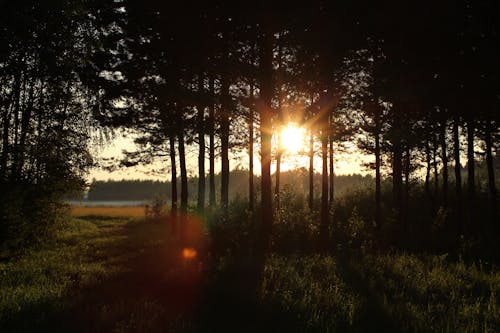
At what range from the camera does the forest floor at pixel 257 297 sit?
18.7 feet

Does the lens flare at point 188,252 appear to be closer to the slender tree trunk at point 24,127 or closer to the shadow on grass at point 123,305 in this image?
the shadow on grass at point 123,305

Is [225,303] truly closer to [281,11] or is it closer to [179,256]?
[179,256]

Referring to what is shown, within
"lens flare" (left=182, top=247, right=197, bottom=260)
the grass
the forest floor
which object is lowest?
the grass

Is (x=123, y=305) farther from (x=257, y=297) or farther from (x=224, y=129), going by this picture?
(x=224, y=129)

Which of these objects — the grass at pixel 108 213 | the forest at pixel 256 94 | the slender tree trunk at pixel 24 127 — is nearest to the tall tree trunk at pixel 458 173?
the forest at pixel 256 94

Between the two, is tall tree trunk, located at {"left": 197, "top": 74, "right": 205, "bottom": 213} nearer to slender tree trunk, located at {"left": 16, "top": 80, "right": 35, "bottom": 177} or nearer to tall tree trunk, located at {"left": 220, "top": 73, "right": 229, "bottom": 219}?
tall tree trunk, located at {"left": 220, "top": 73, "right": 229, "bottom": 219}

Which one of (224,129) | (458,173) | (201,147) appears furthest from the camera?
(201,147)

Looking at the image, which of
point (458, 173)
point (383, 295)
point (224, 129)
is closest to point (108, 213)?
point (224, 129)

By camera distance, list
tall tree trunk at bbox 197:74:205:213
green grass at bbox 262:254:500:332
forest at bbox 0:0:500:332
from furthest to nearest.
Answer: tall tree trunk at bbox 197:74:205:213
forest at bbox 0:0:500:332
green grass at bbox 262:254:500:332

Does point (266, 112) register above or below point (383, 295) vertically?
above

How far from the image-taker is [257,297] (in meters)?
6.96

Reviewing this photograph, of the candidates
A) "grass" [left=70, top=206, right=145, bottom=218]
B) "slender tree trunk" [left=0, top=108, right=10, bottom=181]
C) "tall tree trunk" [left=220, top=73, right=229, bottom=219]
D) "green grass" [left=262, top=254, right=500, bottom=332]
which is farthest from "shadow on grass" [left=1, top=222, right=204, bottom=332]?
"grass" [left=70, top=206, right=145, bottom=218]

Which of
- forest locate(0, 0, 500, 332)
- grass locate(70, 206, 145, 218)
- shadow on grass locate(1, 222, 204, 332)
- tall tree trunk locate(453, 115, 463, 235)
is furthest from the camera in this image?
grass locate(70, 206, 145, 218)

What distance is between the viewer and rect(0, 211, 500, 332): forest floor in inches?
224
